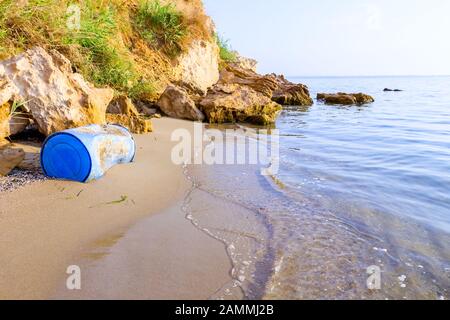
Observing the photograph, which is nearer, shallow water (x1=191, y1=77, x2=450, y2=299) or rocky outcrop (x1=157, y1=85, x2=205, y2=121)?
shallow water (x1=191, y1=77, x2=450, y2=299)

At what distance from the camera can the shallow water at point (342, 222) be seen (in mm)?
2102

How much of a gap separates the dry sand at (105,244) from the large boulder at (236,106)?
6.18 meters

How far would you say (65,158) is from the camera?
313 centimetres

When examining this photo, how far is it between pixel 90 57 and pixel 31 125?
2900 millimetres

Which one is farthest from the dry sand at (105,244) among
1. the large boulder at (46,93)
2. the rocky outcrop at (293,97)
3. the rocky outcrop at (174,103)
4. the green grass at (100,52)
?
the rocky outcrop at (293,97)

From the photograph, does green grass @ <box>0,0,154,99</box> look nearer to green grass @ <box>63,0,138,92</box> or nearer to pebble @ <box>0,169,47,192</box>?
green grass @ <box>63,0,138,92</box>

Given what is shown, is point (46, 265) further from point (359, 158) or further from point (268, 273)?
point (359, 158)

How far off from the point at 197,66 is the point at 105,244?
9.99 metres

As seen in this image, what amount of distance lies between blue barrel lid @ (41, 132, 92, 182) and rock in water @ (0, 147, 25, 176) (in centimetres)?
26

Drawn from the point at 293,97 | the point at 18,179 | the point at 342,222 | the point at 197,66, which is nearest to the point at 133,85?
the point at 197,66

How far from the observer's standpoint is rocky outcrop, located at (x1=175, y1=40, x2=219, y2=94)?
11039 millimetres

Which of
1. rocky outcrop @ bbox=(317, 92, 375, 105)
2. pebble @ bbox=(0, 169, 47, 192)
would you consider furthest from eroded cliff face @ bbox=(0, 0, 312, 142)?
rocky outcrop @ bbox=(317, 92, 375, 105)

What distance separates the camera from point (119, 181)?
132 inches
